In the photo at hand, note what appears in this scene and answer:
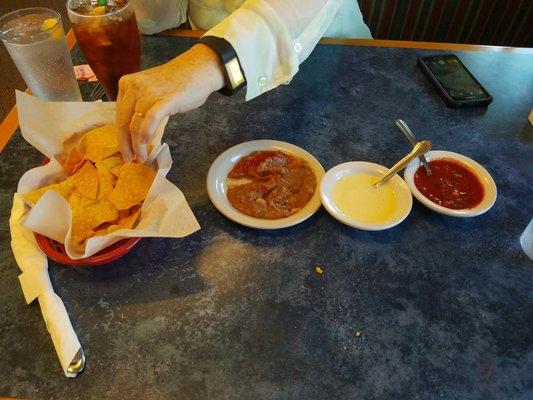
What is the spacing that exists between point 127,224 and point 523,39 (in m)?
2.34

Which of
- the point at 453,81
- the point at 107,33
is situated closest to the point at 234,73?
the point at 107,33

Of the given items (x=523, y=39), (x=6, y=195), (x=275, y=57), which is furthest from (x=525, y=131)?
(x=523, y=39)

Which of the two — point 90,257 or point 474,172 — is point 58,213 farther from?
point 474,172

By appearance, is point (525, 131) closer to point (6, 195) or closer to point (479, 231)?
point (479, 231)

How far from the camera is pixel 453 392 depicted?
69 centimetres

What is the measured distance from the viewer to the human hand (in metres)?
0.85

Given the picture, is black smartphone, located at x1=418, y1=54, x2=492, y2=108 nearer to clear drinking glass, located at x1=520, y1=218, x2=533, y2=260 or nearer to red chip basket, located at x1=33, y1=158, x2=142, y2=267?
clear drinking glass, located at x1=520, y1=218, x2=533, y2=260

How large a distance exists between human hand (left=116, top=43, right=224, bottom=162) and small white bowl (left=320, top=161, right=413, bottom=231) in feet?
1.10

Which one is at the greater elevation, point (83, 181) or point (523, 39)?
point (83, 181)

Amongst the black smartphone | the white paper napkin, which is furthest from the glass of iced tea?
the black smartphone

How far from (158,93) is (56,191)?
28 cm

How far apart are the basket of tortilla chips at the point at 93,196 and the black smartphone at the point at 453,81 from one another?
0.82 metres

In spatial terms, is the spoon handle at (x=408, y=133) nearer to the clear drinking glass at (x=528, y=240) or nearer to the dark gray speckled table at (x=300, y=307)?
the dark gray speckled table at (x=300, y=307)

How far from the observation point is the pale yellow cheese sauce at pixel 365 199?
0.92 metres
